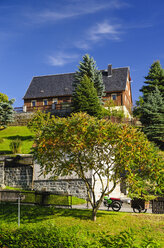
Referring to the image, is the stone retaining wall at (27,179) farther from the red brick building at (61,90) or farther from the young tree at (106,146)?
the red brick building at (61,90)

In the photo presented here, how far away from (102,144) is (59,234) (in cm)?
724

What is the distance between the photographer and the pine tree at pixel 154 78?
146ft

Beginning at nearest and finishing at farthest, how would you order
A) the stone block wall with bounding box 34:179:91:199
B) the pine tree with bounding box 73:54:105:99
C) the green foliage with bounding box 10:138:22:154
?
the stone block wall with bounding box 34:179:91:199
the green foliage with bounding box 10:138:22:154
the pine tree with bounding box 73:54:105:99

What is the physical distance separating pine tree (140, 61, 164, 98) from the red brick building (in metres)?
5.54

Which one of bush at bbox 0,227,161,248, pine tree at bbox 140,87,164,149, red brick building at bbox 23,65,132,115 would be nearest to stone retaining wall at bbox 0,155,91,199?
bush at bbox 0,227,161,248

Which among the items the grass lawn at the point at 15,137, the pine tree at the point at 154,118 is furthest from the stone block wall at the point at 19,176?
the pine tree at the point at 154,118

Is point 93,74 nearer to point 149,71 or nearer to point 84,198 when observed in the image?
point 149,71

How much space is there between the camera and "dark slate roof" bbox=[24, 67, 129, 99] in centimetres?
5231

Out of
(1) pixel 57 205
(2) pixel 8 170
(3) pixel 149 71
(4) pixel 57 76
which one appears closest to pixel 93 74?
(3) pixel 149 71

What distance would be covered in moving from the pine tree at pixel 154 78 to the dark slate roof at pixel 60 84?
19.5 feet

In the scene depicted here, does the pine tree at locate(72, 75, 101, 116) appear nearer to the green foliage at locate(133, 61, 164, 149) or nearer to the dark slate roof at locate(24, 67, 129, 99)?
the green foliage at locate(133, 61, 164, 149)

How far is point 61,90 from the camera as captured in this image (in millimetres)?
54781

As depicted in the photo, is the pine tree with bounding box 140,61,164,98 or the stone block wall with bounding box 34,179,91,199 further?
the pine tree with bounding box 140,61,164,98

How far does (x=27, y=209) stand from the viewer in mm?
17391
